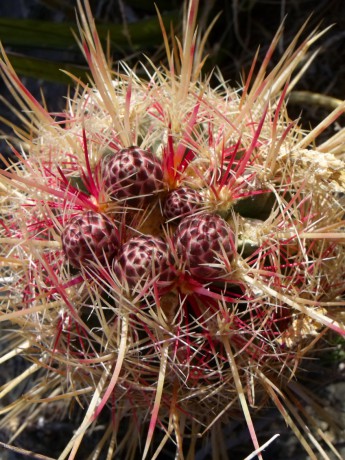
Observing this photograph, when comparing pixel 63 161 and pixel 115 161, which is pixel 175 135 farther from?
pixel 63 161

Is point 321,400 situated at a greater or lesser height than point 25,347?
lesser

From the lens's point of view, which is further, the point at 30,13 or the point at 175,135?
the point at 30,13

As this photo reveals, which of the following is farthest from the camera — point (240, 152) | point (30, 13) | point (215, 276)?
point (30, 13)

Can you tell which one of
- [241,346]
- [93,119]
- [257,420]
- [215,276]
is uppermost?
[93,119]

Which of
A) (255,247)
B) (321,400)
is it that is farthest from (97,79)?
(321,400)

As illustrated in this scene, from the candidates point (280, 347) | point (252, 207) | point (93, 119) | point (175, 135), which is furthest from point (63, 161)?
→ point (280, 347)

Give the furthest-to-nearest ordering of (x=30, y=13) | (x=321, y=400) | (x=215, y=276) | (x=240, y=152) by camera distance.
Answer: (x=30, y=13) → (x=321, y=400) → (x=240, y=152) → (x=215, y=276)
